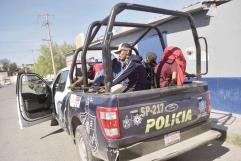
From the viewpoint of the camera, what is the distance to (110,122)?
3.14 m

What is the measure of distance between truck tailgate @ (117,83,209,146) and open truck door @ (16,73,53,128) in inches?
161

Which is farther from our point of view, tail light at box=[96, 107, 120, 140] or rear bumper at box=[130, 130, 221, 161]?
rear bumper at box=[130, 130, 221, 161]

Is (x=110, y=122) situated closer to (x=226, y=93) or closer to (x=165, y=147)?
(x=165, y=147)

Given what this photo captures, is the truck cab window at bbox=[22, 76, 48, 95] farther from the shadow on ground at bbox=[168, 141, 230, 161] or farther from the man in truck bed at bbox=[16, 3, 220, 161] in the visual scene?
the shadow on ground at bbox=[168, 141, 230, 161]

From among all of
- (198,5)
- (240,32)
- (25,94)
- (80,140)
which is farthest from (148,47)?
(80,140)

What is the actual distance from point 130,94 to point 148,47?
8.02 m

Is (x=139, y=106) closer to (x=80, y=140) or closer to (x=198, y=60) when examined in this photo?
(x=80, y=140)

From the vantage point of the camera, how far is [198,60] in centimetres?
452

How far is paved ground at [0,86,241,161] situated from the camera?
15.0ft

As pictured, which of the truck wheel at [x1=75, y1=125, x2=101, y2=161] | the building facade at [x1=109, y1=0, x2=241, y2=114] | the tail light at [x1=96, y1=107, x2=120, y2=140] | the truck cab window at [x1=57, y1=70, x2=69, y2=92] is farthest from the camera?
the building facade at [x1=109, y1=0, x2=241, y2=114]

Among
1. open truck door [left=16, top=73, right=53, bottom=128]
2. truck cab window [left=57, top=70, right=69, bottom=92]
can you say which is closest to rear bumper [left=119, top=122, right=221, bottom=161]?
truck cab window [left=57, top=70, right=69, bottom=92]

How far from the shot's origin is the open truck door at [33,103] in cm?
648

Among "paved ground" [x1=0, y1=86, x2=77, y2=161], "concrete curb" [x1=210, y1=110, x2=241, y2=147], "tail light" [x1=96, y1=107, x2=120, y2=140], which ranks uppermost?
"tail light" [x1=96, y1=107, x2=120, y2=140]

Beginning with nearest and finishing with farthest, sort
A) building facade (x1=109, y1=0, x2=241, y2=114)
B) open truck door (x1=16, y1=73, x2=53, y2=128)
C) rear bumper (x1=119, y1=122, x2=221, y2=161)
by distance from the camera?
rear bumper (x1=119, y1=122, x2=221, y2=161) < open truck door (x1=16, y1=73, x2=53, y2=128) < building facade (x1=109, y1=0, x2=241, y2=114)
